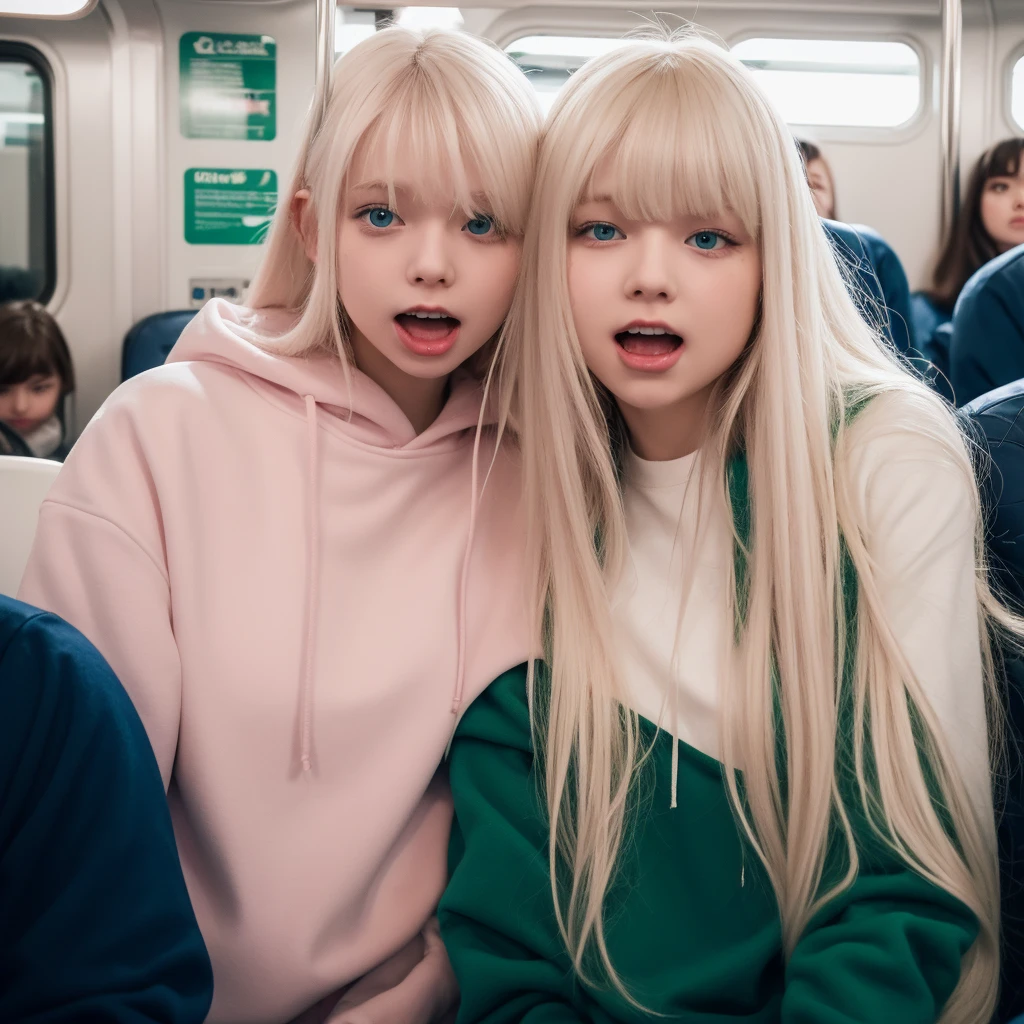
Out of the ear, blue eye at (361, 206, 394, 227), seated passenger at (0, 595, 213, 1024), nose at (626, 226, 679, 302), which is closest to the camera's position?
seated passenger at (0, 595, 213, 1024)

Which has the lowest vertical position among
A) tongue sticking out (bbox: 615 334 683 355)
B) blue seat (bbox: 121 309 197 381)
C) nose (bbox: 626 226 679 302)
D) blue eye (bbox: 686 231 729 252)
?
blue seat (bbox: 121 309 197 381)

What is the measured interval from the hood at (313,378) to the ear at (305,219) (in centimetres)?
11

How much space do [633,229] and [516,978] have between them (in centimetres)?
74

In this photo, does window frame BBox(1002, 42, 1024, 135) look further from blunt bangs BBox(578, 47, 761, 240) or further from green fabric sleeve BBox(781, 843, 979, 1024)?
green fabric sleeve BBox(781, 843, 979, 1024)

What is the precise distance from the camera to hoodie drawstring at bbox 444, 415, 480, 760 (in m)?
1.23

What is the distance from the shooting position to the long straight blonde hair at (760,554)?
41.6 inches

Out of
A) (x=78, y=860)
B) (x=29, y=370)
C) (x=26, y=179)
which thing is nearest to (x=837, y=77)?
(x=26, y=179)

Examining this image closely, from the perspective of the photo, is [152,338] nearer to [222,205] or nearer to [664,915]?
[222,205]

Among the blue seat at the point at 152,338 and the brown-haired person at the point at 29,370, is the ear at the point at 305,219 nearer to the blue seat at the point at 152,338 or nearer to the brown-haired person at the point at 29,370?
the blue seat at the point at 152,338

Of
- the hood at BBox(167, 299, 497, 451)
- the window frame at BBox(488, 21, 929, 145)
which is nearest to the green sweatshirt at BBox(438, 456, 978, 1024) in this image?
the hood at BBox(167, 299, 497, 451)

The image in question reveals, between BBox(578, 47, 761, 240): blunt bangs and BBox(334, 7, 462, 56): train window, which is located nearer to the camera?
BBox(578, 47, 761, 240): blunt bangs

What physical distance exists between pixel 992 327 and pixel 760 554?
44.3 inches

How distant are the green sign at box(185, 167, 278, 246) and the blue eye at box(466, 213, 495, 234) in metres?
3.06

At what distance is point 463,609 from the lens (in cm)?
126
